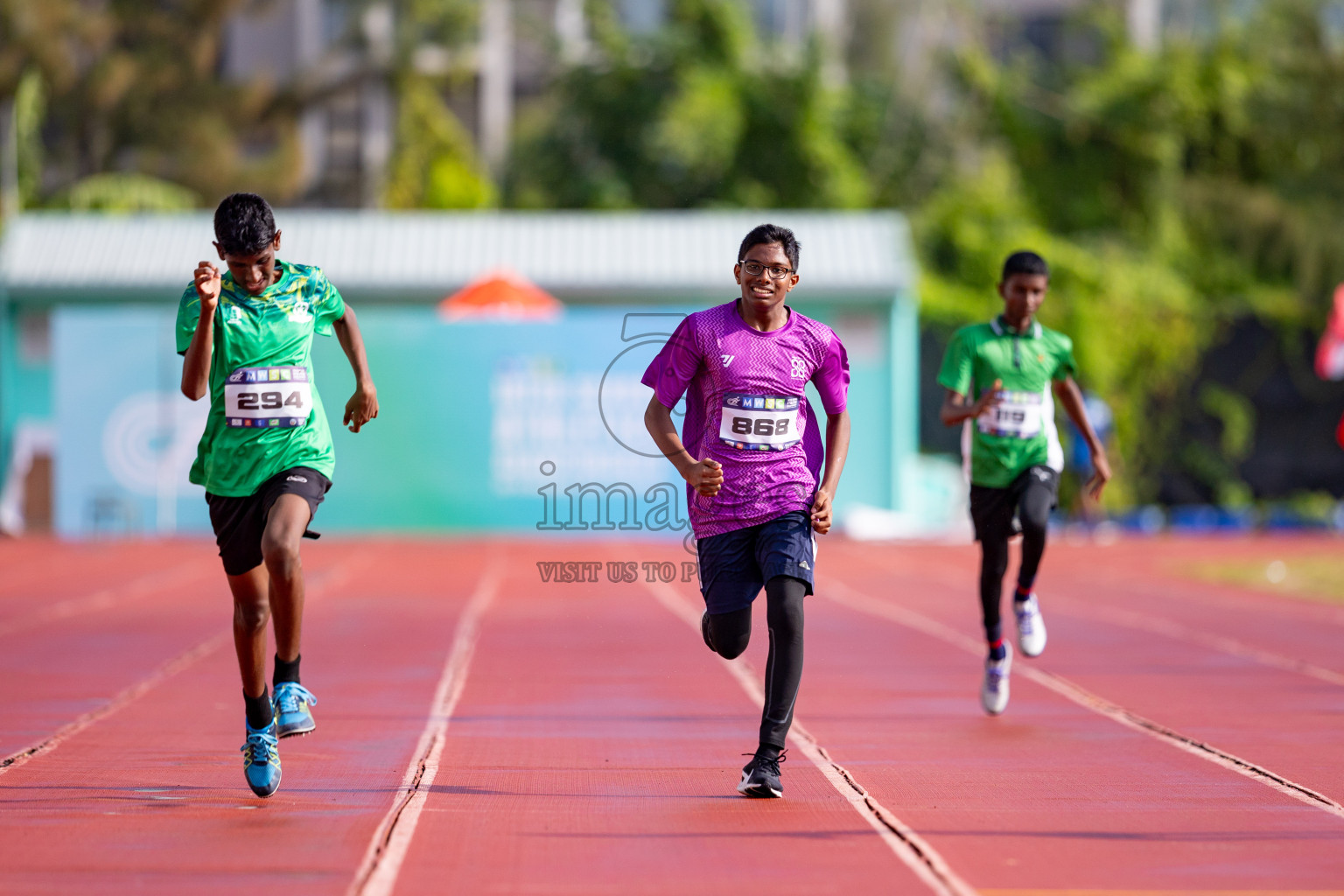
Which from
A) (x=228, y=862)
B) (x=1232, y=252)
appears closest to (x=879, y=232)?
(x=1232, y=252)

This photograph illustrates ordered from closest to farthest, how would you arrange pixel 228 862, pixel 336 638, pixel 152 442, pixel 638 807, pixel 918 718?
pixel 228 862, pixel 638 807, pixel 918 718, pixel 336 638, pixel 152 442

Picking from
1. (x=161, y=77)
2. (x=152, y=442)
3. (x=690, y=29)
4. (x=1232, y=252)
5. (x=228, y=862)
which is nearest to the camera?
(x=228, y=862)

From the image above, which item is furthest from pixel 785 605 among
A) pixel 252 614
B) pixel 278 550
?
pixel 252 614

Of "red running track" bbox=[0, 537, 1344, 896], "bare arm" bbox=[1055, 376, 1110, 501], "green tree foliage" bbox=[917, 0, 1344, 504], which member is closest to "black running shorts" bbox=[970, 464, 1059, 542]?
"bare arm" bbox=[1055, 376, 1110, 501]

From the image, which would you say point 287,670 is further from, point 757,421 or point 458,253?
point 458,253

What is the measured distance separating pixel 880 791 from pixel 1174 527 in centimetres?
1954

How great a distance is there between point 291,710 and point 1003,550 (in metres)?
3.48

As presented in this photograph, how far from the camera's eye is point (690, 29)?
1465 inches

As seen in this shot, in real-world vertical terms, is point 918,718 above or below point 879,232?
below

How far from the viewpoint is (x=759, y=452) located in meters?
6.04

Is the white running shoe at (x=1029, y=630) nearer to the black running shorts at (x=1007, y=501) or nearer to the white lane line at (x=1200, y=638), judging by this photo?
the black running shorts at (x=1007, y=501)

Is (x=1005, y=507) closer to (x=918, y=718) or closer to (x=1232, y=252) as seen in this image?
(x=918, y=718)

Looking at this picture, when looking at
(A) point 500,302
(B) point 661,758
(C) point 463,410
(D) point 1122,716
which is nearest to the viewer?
(B) point 661,758

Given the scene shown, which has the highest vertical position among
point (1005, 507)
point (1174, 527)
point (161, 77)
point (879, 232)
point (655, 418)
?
point (161, 77)
